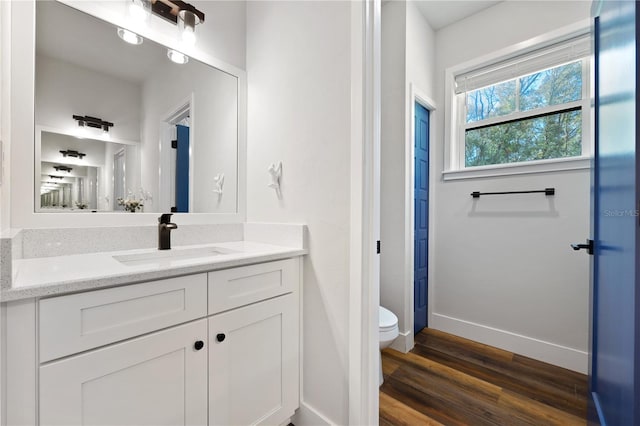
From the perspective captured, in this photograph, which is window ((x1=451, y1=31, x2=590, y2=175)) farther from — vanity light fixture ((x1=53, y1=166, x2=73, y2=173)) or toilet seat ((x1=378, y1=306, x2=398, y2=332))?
vanity light fixture ((x1=53, y1=166, x2=73, y2=173))

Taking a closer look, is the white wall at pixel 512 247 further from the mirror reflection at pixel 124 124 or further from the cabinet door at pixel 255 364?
the mirror reflection at pixel 124 124

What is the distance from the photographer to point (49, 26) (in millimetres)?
1116

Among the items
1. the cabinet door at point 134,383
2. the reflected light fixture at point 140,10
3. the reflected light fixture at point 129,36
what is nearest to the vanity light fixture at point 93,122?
the reflected light fixture at point 129,36

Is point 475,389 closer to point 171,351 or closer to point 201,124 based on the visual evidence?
point 171,351

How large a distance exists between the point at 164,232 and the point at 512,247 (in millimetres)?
2334

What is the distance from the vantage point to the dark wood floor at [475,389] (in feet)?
4.59

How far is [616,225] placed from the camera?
0.85 m

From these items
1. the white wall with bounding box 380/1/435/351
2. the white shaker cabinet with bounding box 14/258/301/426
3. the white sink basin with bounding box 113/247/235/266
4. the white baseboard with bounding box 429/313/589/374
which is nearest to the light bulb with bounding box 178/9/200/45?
the white sink basin with bounding box 113/247/235/266

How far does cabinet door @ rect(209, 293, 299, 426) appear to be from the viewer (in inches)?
40.4

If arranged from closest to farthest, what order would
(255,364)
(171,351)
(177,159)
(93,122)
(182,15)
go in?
(171,351)
(255,364)
(93,122)
(182,15)
(177,159)

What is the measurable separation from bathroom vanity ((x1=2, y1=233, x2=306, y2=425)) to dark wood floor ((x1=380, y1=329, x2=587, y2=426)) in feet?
2.26

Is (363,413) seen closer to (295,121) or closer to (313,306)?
(313,306)

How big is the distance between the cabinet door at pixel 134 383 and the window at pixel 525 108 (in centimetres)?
237

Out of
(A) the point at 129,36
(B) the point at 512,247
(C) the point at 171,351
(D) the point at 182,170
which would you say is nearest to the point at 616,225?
(B) the point at 512,247
